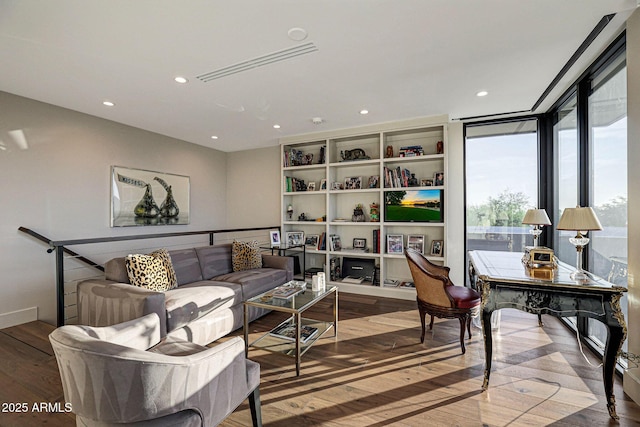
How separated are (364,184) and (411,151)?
881 mm

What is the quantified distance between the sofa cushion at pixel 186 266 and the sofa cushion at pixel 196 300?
0.42ft

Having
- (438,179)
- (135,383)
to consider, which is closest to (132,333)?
(135,383)

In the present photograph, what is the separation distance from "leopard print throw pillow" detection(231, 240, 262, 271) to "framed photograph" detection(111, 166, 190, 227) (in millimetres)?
1596

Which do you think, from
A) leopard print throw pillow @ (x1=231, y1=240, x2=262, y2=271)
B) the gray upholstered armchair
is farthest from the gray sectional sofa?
the gray upholstered armchair

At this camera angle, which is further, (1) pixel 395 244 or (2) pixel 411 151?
(1) pixel 395 244

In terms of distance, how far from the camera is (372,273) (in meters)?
4.22

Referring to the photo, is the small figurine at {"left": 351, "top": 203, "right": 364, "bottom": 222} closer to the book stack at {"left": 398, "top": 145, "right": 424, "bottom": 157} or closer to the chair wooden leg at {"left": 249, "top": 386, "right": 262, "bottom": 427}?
the book stack at {"left": 398, "top": 145, "right": 424, "bottom": 157}

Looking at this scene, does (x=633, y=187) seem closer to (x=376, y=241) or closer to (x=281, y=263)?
(x=376, y=241)

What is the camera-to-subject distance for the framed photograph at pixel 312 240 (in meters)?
4.70

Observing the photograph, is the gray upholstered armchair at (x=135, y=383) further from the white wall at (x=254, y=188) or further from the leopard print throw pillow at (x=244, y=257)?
the white wall at (x=254, y=188)

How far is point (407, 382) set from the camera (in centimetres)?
201

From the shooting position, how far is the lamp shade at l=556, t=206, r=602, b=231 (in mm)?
1811

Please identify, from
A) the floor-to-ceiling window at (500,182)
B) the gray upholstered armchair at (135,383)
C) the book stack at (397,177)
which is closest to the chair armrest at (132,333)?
the gray upholstered armchair at (135,383)

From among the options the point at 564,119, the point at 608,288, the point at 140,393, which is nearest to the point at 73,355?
the point at 140,393
